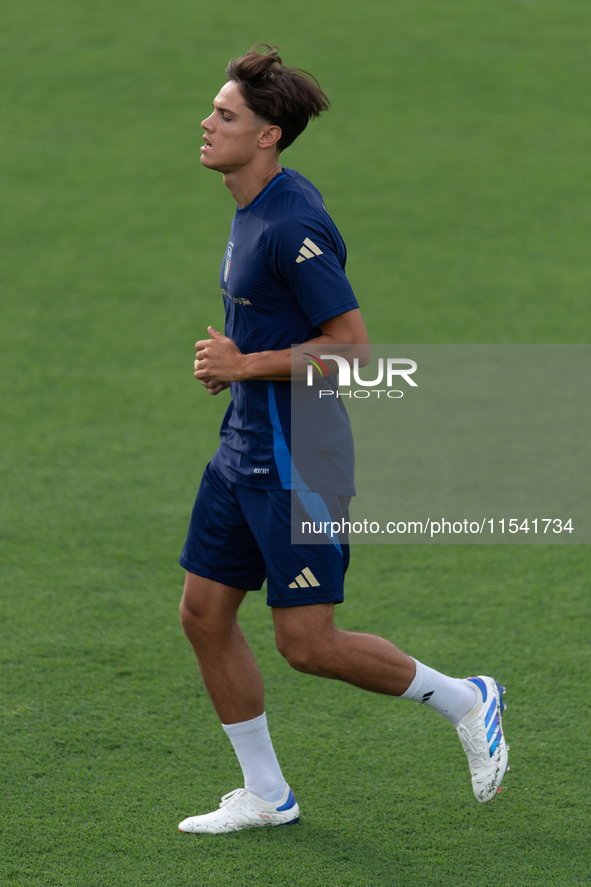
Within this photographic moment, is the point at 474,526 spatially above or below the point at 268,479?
below

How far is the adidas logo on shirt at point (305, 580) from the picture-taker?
2.72 metres

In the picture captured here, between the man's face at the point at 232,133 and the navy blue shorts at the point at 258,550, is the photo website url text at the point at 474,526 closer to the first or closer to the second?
the navy blue shorts at the point at 258,550

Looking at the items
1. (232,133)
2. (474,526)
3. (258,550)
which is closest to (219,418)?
(474,526)

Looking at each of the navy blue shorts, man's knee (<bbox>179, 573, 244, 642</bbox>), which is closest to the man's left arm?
the navy blue shorts

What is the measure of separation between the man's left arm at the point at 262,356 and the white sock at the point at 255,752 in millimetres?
1020

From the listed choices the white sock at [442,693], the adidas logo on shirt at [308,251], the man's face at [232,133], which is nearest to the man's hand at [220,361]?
the adidas logo on shirt at [308,251]

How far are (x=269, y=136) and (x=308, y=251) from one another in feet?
1.25

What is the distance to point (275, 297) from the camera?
2.72m

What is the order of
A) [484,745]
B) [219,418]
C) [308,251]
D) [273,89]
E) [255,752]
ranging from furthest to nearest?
[219,418] → [255,752] → [484,745] → [273,89] → [308,251]

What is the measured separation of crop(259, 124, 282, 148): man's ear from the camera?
274 cm

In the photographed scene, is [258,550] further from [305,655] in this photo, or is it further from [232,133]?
[232,133]

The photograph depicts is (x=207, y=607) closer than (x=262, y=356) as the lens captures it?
A: No

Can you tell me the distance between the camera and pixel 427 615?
4.16 metres

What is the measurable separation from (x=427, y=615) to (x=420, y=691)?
1294mm
